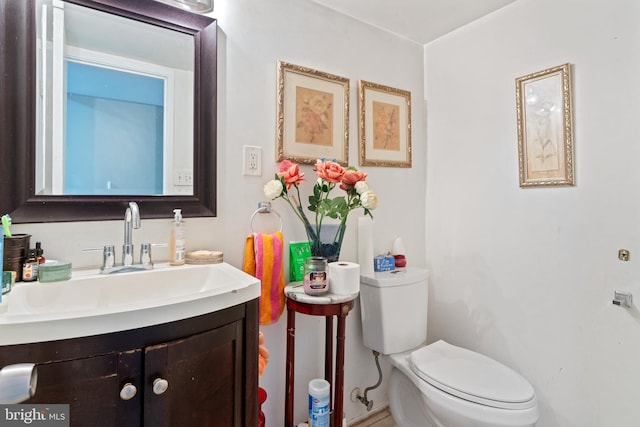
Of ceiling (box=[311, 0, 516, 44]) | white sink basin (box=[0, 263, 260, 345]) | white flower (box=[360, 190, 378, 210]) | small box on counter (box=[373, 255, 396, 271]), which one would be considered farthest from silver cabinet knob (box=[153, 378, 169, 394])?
ceiling (box=[311, 0, 516, 44])

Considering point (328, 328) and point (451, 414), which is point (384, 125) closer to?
point (328, 328)

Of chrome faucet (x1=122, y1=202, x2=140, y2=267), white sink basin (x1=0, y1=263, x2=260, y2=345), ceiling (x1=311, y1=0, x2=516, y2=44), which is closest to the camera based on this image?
white sink basin (x1=0, y1=263, x2=260, y2=345)

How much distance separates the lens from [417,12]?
5.41ft

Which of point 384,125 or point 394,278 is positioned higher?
point 384,125

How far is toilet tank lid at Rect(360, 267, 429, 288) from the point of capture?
1.54 metres

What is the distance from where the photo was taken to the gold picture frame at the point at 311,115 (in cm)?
146

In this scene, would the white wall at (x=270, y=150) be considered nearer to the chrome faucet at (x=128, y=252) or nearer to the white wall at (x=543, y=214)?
the chrome faucet at (x=128, y=252)

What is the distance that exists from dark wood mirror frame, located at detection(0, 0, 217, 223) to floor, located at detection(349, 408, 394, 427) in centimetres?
135

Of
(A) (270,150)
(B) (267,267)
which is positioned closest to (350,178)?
(A) (270,150)

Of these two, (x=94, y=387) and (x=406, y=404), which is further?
(x=406, y=404)

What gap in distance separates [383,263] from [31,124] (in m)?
1.48

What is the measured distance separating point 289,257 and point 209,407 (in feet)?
2.37

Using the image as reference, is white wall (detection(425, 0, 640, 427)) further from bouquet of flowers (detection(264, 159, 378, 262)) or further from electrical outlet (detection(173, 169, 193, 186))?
electrical outlet (detection(173, 169, 193, 186))

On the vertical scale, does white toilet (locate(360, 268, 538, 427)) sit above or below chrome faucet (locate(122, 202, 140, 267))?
below
